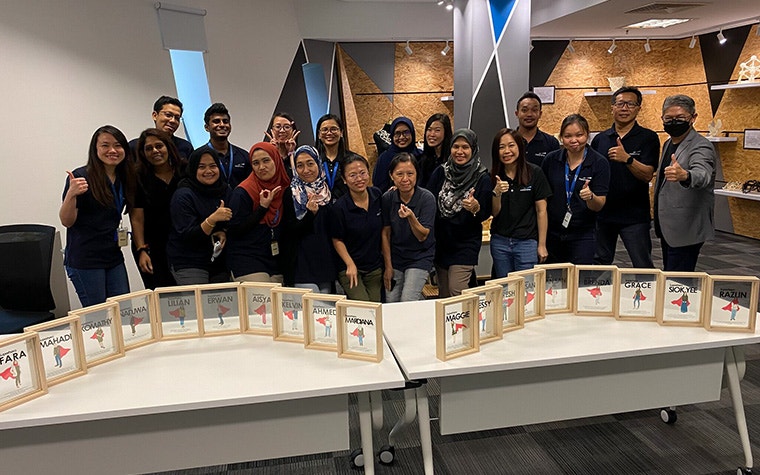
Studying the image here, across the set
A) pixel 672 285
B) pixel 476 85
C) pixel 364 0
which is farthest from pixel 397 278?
pixel 364 0

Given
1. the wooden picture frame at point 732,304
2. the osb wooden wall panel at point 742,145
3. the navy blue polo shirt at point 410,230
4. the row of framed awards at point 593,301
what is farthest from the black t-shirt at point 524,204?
the osb wooden wall panel at point 742,145

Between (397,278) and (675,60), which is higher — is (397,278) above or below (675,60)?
below

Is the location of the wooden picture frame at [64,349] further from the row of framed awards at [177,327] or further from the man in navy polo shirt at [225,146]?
the man in navy polo shirt at [225,146]

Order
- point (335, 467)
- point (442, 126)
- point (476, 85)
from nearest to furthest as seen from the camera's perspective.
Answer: point (335, 467) < point (442, 126) < point (476, 85)

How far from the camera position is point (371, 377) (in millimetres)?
1810

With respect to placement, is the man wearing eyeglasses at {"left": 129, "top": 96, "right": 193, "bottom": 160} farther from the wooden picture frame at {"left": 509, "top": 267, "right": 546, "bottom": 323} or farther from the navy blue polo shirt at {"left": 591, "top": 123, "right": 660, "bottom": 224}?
the navy blue polo shirt at {"left": 591, "top": 123, "right": 660, "bottom": 224}

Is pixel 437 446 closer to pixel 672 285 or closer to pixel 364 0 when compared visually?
pixel 672 285

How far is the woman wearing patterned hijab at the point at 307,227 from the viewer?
9.57 feet

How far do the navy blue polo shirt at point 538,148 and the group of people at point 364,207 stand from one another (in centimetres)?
12

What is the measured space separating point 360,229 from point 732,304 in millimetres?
1778

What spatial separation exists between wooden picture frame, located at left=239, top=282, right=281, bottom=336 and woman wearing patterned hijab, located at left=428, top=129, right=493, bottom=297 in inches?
57.3

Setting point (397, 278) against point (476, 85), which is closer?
point (397, 278)

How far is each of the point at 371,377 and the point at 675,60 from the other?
838 cm

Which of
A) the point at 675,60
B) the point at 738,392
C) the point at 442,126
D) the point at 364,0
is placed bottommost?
the point at 738,392
